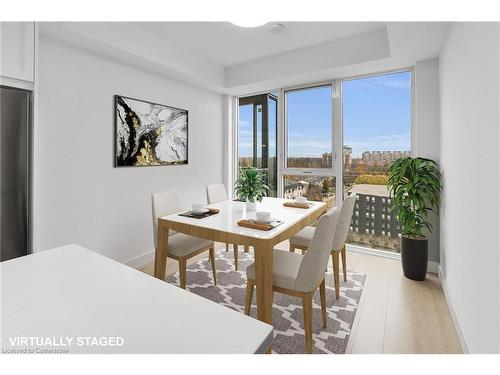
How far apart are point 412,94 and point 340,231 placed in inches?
83.0

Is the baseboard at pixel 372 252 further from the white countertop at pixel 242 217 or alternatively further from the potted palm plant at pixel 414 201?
the white countertop at pixel 242 217

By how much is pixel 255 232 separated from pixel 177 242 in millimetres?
890

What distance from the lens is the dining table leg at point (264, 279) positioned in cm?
171

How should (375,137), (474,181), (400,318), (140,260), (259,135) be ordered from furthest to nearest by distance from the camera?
(259,135), (375,137), (140,260), (400,318), (474,181)

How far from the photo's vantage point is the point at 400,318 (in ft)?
6.83

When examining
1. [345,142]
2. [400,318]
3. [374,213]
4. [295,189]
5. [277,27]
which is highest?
[277,27]

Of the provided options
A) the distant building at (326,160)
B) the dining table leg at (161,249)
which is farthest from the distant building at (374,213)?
the dining table leg at (161,249)

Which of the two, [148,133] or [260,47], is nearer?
[148,133]

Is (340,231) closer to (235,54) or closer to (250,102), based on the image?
(235,54)

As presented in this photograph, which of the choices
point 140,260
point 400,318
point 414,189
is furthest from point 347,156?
point 140,260

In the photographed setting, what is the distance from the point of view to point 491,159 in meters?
1.26

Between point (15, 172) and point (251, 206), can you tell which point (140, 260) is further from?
point (15, 172)

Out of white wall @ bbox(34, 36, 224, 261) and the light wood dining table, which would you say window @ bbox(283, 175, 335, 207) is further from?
white wall @ bbox(34, 36, 224, 261)

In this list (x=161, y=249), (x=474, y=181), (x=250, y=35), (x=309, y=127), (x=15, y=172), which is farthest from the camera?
(x=309, y=127)
